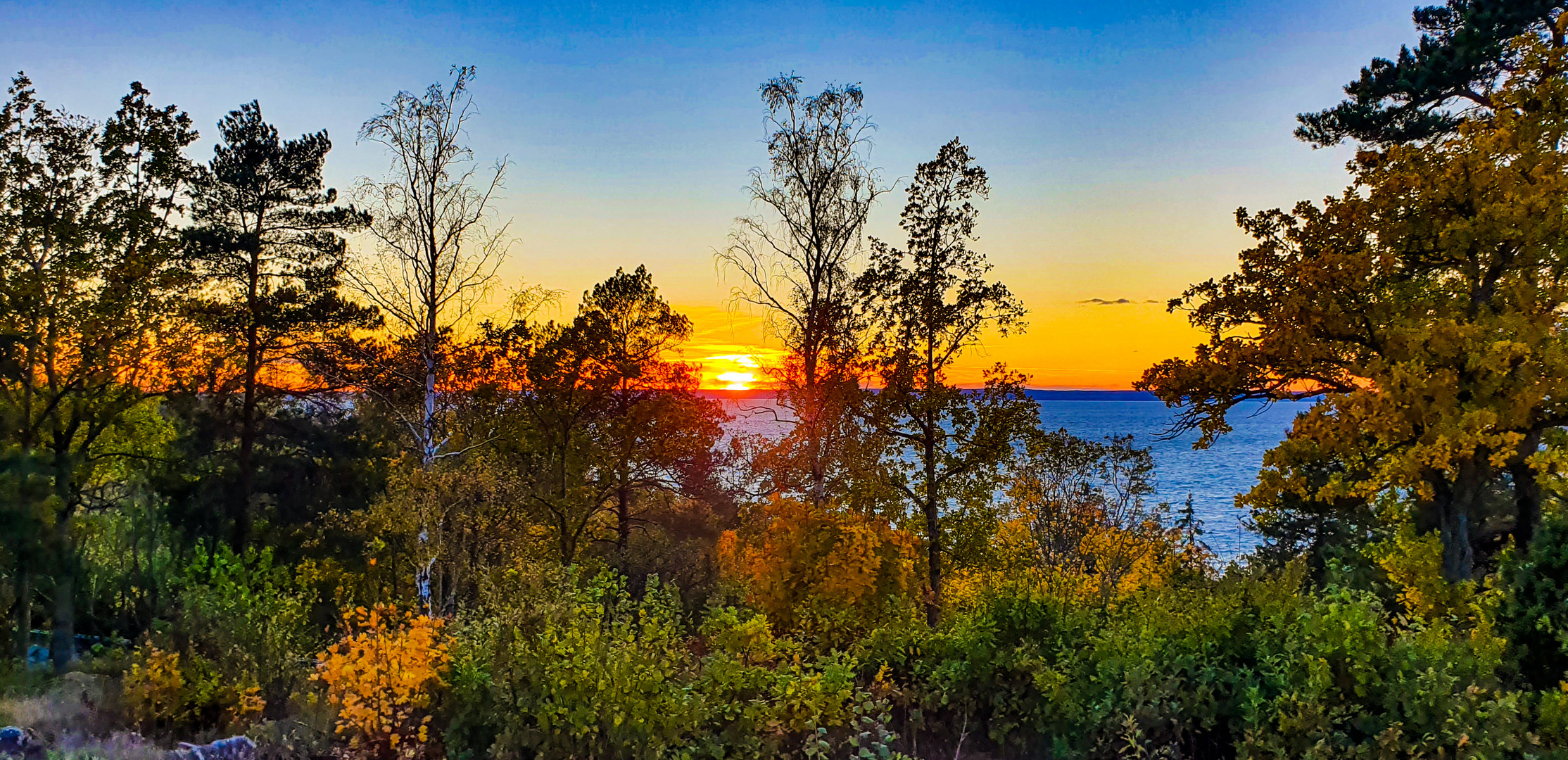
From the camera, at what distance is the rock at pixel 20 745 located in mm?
5402

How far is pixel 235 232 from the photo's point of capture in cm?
1873

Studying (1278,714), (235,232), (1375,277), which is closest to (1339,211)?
(1375,277)

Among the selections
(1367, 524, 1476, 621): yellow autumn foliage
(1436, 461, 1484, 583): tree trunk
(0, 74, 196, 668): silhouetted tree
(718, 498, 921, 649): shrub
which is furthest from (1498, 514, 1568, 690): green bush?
(0, 74, 196, 668): silhouetted tree

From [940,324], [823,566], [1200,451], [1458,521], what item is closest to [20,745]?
[823,566]

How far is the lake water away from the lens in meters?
31.3

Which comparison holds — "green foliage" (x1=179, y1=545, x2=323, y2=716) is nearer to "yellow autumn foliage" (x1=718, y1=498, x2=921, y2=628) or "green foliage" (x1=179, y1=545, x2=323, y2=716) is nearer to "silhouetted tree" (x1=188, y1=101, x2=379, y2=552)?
"yellow autumn foliage" (x1=718, y1=498, x2=921, y2=628)

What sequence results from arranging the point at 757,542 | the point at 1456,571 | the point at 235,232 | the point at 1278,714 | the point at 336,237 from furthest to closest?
the point at 336,237, the point at 235,232, the point at 1456,571, the point at 757,542, the point at 1278,714

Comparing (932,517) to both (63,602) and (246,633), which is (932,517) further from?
(63,602)

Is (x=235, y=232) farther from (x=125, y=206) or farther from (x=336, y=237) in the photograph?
(x=125, y=206)

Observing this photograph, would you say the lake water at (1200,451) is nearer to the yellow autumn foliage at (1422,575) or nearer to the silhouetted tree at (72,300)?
the yellow autumn foliage at (1422,575)

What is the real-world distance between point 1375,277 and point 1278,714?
39.2 ft

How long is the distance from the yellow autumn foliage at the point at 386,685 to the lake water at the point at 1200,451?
10160 mm

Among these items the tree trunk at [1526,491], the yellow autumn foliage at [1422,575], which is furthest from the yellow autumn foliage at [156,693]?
the tree trunk at [1526,491]

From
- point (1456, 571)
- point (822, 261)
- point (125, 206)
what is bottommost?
point (1456, 571)
